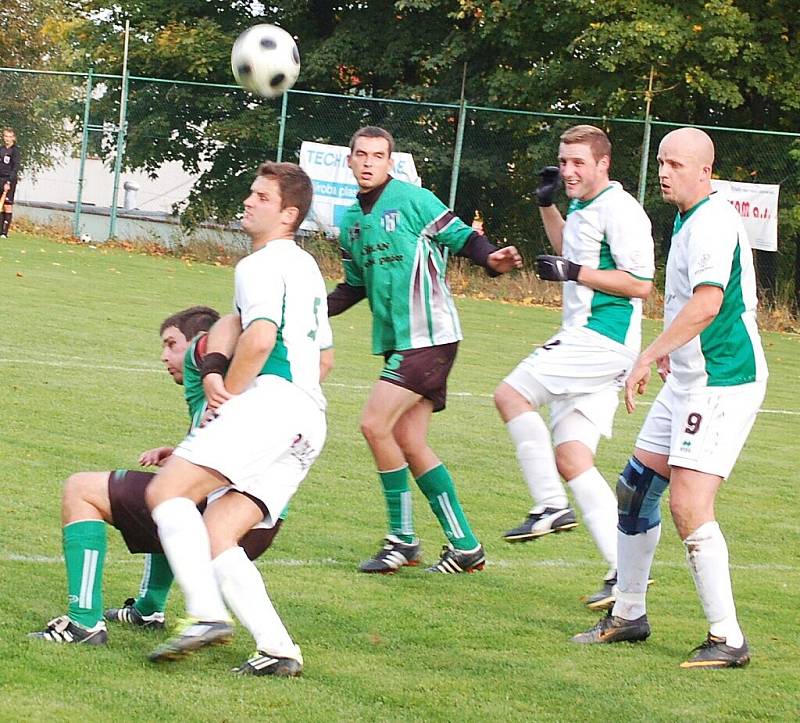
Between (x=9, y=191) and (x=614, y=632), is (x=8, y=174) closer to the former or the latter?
(x=9, y=191)

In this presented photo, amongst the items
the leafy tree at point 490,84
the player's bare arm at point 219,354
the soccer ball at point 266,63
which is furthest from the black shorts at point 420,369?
the leafy tree at point 490,84

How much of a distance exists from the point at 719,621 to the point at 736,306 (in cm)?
116

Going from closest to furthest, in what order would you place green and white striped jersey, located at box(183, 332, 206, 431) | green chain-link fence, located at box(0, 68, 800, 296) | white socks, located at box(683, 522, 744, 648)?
green and white striped jersey, located at box(183, 332, 206, 431), white socks, located at box(683, 522, 744, 648), green chain-link fence, located at box(0, 68, 800, 296)

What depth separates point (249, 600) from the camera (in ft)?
15.1

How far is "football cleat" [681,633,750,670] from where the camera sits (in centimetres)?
521

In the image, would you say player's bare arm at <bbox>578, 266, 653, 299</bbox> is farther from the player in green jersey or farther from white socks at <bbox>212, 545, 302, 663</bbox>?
white socks at <bbox>212, 545, 302, 663</bbox>

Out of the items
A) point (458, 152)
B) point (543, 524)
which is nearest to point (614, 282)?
point (543, 524)

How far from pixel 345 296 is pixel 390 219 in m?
0.52

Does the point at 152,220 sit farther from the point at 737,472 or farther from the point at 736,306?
the point at 736,306

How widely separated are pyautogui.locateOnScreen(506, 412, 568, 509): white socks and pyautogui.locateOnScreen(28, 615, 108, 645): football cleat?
7.99 ft

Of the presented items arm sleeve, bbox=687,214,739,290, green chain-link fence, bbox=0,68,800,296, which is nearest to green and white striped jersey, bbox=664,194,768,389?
arm sleeve, bbox=687,214,739,290

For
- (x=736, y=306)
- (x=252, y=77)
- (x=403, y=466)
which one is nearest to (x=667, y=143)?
(x=736, y=306)

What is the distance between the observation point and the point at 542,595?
632cm

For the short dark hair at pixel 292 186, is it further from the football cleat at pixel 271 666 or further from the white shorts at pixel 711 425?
the white shorts at pixel 711 425
